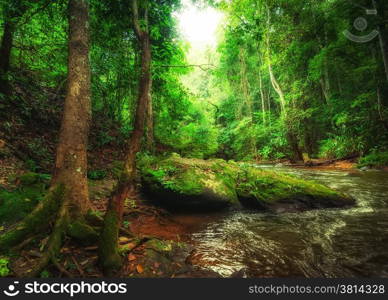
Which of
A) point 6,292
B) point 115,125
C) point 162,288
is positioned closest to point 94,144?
point 115,125

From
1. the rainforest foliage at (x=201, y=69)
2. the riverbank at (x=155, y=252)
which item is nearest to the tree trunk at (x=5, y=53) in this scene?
the rainforest foliage at (x=201, y=69)

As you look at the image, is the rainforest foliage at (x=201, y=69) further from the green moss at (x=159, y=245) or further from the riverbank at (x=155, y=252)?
the green moss at (x=159, y=245)

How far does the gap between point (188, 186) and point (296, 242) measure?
2.70 metres

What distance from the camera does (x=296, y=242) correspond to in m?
3.58

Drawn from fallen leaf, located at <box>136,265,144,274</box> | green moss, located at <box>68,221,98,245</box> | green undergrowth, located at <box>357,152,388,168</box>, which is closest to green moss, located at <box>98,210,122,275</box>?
fallen leaf, located at <box>136,265,144,274</box>

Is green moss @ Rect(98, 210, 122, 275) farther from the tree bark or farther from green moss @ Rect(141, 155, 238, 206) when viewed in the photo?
green moss @ Rect(141, 155, 238, 206)

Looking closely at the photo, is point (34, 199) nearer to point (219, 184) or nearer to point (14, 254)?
point (14, 254)

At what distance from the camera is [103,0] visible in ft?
16.8

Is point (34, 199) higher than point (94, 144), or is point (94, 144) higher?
Result: point (94, 144)

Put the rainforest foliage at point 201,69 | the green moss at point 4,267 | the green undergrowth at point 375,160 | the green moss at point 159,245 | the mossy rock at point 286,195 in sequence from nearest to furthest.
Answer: the green moss at point 4,267, the green moss at point 159,245, the mossy rock at point 286,195, the rainforest foliage at point 201,69, the green undergrowth at point 375,160

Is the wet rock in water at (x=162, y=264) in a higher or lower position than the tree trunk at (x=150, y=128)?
lower

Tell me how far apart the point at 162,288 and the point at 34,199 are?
2.78 meters

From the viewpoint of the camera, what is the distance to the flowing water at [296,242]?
2803 mm

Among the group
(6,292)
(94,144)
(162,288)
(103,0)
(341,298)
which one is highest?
(103,0)
